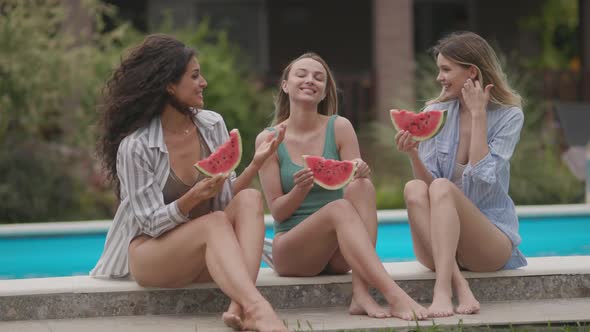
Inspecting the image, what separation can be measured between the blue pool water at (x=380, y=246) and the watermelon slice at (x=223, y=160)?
3980mm

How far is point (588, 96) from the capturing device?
616 inches

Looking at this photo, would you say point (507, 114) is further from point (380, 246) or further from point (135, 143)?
point (380, 246)

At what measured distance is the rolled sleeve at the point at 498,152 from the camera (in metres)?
4.92

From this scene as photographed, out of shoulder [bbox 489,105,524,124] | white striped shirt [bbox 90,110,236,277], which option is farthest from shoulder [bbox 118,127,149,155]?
shoulder [bbox 489,105,524,124]

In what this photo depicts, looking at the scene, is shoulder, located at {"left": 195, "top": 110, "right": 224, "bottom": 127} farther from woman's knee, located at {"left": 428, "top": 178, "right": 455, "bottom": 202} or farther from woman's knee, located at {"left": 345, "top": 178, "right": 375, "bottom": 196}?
woman's knee, located at {"left": 428, "top": 178, "right": 455, "bottom": 202}

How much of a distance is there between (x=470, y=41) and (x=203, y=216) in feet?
5.54

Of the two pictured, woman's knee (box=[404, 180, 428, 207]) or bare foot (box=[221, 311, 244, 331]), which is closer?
bare foot (box=[221, 311, 244, 331])

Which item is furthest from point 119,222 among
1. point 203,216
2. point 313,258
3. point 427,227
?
point 427,227

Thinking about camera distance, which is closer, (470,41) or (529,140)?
(470,41)

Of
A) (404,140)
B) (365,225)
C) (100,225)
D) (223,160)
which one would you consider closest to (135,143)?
(223,160)

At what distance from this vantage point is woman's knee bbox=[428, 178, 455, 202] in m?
4.76

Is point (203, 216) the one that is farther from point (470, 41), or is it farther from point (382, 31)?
point (382, 31)

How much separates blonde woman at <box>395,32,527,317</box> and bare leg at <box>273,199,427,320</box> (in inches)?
7.7

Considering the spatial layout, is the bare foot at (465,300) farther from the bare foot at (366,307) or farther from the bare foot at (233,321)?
the bare foot at (233,321)
